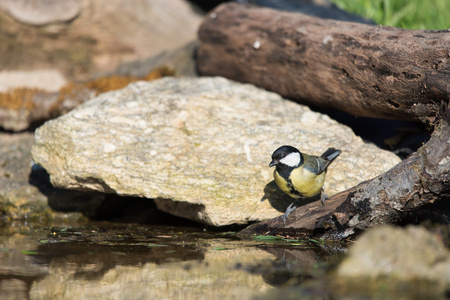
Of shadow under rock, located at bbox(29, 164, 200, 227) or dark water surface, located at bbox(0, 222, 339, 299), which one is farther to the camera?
shadow under rock, located at bbox(29, 164, 200, 227)

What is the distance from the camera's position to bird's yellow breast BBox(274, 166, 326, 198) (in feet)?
14.3

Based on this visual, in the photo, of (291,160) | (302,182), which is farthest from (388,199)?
(291,160)

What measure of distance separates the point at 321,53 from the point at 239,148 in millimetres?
1390

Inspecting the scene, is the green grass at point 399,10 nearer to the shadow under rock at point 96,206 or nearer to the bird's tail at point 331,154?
the bird's tail at point 331,154

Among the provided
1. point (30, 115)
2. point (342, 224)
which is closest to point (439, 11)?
point (342, 224)

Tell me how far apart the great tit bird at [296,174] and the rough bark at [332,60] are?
100 cm

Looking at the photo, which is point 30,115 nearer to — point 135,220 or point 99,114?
point 99,114

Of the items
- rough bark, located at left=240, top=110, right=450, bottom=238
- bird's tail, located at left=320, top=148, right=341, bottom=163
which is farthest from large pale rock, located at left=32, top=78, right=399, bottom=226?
rough bark, located at left=240, top=110, right=450, bottom=238

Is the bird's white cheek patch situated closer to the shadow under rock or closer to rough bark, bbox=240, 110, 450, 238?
rough bark, bbox=240, 110, 450, 238

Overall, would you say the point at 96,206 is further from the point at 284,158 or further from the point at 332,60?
the point at 332,60

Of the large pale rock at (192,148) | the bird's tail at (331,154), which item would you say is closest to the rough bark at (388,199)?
the large pale rock at (192,148)

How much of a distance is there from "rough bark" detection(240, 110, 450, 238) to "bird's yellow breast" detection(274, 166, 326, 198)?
0.47 feet

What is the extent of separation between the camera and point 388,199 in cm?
380

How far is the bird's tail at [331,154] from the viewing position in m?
4.75
